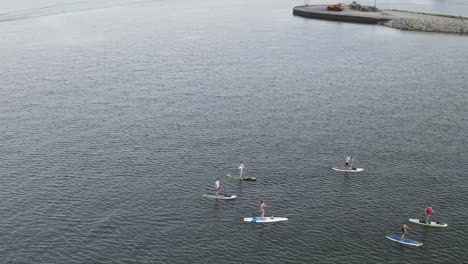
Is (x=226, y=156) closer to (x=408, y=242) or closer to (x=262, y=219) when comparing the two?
(x=262, y=219)

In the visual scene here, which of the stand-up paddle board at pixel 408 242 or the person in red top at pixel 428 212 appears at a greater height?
the person in red top at pixel 428 212

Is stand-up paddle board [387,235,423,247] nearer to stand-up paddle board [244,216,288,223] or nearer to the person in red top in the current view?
the person in red top

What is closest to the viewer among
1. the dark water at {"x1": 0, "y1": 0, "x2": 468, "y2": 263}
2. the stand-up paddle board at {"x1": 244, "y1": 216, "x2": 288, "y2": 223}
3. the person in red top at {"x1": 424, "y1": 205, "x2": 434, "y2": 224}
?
the dark water at {"x1": 0, "y1": 0, "x2": 468, "y2": 263}

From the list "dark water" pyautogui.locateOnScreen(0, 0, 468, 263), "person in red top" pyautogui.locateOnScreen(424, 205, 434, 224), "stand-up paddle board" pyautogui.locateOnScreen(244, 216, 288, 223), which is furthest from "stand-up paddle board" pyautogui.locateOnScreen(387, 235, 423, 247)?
"stand-up paddle board" pyautogui.locateOnScreen(244, 216, 288, 223)

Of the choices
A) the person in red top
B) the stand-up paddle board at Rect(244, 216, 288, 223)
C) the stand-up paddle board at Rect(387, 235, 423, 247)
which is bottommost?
the stand-up paddle board at Rect(387, 235, 423, 247)

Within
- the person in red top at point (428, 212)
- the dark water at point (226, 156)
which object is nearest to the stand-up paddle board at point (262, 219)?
the dark water at point (226, 156)

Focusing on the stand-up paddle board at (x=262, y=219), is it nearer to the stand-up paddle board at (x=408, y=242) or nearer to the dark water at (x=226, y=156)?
the dark water at (x=226, y=156)

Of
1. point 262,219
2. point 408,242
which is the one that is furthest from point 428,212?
point 262,219

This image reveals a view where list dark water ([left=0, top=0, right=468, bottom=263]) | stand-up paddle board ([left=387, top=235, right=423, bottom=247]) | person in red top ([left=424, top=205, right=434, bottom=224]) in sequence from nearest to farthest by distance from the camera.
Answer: stand-up paddle board ([left=387, top=235, right=423, bottom=247]) < dark water ([left=0, top=0, right=468, bottom=263]) < person in red top ([left=424, top=205, right=434, bottom=224])

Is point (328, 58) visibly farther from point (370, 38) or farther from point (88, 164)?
point (88, 164)
